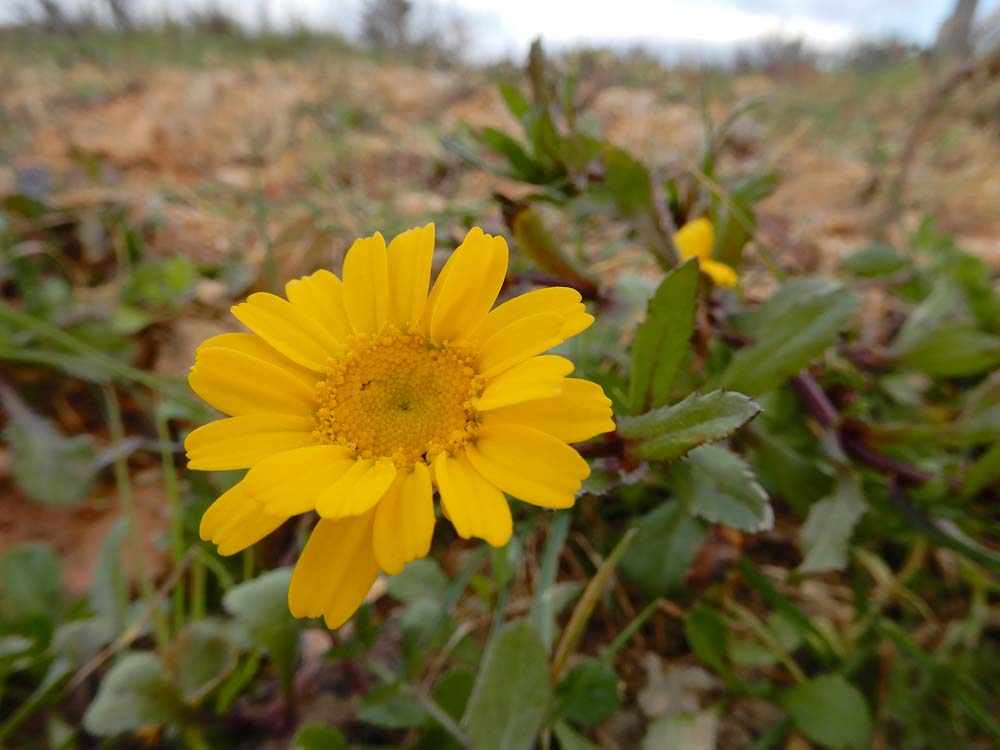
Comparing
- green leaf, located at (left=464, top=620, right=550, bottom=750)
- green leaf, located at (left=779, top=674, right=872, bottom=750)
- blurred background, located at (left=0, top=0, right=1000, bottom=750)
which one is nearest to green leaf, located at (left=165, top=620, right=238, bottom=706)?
blurred background, located at (left=0, top=0, right=1000, bottom=750)

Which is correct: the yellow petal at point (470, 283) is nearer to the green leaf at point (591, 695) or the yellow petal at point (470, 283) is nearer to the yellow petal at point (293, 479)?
the yellow petal at point (293, 479)

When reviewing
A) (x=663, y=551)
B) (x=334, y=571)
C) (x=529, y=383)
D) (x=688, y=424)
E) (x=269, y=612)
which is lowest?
(x=269, y=612)

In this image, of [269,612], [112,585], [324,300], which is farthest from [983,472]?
[112,585]

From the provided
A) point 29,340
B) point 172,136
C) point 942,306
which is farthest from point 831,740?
point 172,136

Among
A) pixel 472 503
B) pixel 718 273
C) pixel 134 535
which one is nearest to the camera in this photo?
pixel 472 503

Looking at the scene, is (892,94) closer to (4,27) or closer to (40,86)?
(40,86)

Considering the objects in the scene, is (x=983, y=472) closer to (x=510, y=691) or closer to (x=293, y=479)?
(x=510, y=691)

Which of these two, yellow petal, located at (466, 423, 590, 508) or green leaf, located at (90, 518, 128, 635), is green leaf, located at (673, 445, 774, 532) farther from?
green leaf, located at (90, 518, 128, 635)
